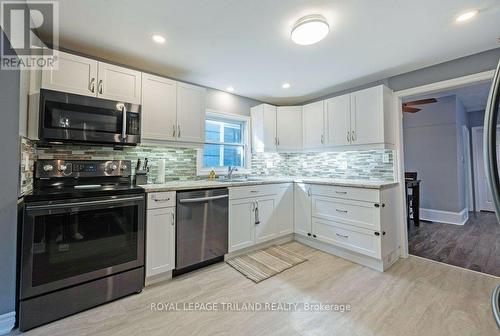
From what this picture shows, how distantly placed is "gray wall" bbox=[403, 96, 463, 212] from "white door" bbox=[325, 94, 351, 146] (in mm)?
2663

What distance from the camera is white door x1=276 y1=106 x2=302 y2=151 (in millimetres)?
3682

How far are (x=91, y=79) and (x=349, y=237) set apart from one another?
10.7 feet

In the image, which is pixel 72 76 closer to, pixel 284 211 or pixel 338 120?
pixel 284 211

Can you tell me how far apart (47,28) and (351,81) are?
3.40m

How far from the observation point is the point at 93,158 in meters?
2.29

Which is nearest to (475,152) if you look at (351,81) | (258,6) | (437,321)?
(351,81)

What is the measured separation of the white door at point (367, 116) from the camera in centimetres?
269

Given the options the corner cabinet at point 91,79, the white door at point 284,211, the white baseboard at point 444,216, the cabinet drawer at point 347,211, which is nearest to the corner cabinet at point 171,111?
the corner cabinet at point 91,79

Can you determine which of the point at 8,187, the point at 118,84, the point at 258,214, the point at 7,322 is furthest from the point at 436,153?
the point at 7,322

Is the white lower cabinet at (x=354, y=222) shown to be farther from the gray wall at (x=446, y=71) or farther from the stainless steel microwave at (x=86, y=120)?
the stainless steel microwave at (x=86, y=120)

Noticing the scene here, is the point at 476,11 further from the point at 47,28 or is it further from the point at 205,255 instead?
the point at 47,28

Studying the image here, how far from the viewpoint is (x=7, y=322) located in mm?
1504

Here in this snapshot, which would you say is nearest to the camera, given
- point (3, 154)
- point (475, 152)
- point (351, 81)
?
point (3, 154)

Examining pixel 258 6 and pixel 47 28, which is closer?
pixel 258 6
